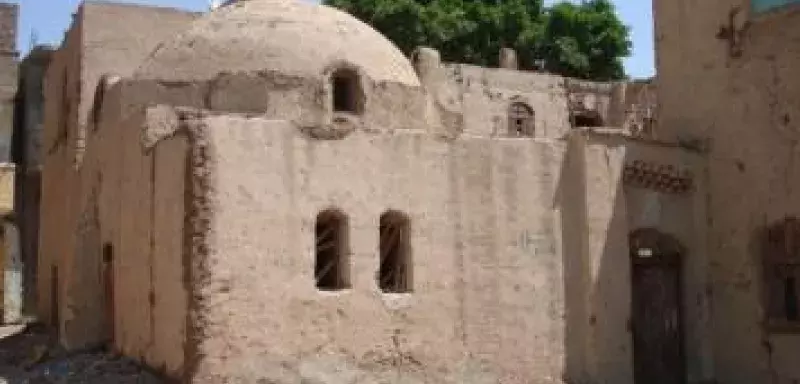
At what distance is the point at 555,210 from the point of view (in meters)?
14.7

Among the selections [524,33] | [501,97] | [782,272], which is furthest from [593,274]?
[524,33]

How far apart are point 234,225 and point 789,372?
8.36m

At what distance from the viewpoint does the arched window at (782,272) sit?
48.3 feet

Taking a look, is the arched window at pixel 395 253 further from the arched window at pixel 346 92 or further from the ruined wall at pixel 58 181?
the ruined wall at pixel 58 181

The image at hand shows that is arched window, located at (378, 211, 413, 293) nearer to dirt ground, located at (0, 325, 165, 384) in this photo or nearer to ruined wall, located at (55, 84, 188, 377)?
ruined wall, located at (55, 84, 188, 377)

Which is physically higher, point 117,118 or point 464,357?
point 117,118

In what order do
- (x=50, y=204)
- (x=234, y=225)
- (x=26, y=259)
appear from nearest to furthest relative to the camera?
1. (x=234, y=225)
2. (x=50, y=204)
3. (x=26, y=259)

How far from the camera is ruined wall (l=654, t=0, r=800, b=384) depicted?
15.0 m

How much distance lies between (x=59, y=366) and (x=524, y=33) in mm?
21148

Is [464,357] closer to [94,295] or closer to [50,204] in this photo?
[94,295]

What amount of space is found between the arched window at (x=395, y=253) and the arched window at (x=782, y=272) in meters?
5.57

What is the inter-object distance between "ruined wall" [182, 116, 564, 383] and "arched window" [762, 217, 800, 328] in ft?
10.7

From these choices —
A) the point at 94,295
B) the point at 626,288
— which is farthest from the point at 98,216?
the point at 626,288

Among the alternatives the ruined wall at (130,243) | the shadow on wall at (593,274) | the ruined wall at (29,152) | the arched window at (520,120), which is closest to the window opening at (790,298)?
the shadow on wall at (593,274)
